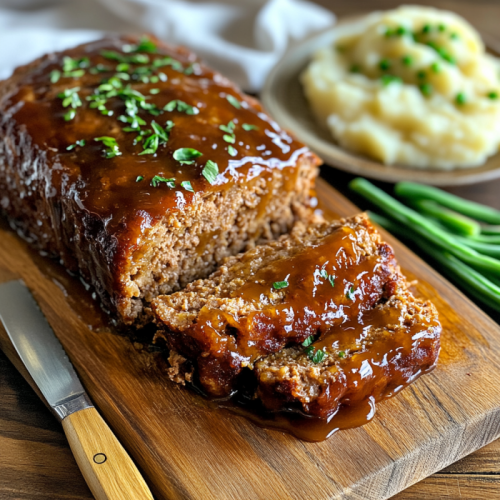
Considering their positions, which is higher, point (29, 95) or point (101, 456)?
point (29, 95)

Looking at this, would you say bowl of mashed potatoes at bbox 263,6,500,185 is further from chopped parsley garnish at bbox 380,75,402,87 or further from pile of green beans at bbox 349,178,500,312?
pile of green beans at bbox 349,178,500,312

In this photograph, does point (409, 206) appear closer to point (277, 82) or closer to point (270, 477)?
point (277, 82)

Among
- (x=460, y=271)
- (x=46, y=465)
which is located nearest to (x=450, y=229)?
(x=460, y=271)

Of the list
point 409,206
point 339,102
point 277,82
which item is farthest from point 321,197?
point 277,82

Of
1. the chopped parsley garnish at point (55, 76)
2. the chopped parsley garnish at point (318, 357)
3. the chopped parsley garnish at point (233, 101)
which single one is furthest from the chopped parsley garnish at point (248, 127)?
the chopped parsley garnish at point (318, 357)

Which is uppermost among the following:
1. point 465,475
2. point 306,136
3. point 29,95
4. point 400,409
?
point 29,95

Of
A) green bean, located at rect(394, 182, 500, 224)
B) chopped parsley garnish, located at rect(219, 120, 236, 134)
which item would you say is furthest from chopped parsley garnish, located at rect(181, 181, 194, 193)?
green bean, located at rect(394, 182, 500, 224)
